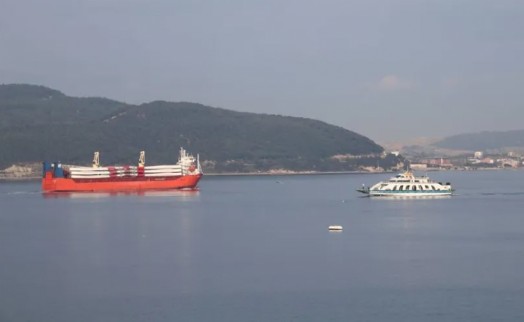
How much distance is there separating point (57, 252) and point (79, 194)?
2564 inches

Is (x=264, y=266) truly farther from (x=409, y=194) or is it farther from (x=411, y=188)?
(x=411, y=188)

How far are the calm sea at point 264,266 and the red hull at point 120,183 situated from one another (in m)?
41.3

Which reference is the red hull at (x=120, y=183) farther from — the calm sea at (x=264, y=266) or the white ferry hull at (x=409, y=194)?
the calm sea at (x=264, y=266)

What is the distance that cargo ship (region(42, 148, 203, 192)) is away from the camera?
112 metres

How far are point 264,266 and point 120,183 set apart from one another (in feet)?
250

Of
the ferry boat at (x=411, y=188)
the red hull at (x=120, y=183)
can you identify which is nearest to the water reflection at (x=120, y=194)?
the red hull at (x=120, y=183)

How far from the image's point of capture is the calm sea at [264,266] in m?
30.7

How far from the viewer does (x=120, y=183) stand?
114 meters

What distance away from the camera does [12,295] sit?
33.4m

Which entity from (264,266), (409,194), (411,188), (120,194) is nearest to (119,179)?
(120,194)

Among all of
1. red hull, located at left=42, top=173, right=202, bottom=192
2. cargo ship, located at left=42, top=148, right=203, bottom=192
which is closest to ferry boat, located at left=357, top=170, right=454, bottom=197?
red hull, located at left=42, top=173, right=202, bottom=192

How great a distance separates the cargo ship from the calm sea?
4143 centimetres

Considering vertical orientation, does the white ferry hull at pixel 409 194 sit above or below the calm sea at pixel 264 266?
above

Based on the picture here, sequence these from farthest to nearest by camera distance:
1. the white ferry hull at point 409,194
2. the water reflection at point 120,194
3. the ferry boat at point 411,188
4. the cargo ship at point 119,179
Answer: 1. the cargo ship at point 119,179
2. the water reflection at point 120,194
3. the ferry boat at point 411,188
4. the white ferry hull at point 409,194
